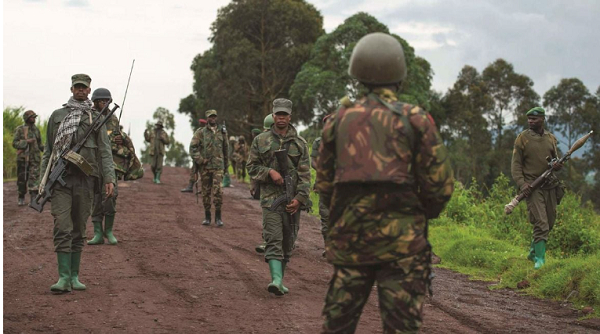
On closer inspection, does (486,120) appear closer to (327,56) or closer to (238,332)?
(327,56)

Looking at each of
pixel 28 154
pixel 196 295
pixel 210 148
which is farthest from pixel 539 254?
pixel 28 154

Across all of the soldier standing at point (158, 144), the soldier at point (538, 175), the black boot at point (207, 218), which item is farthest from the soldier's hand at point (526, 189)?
the soldier standing at point (158, 144)

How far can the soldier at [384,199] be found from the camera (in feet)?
15.6

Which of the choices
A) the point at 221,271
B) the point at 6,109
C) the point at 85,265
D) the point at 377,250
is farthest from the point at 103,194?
the point at 6,109

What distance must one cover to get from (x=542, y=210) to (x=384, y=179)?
802 centimetres

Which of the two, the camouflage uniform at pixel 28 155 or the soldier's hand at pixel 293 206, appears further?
the camouflage uniform at pixel 28 155

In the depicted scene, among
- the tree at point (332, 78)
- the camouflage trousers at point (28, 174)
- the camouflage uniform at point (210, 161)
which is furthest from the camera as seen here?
the tree at point (332, 78)

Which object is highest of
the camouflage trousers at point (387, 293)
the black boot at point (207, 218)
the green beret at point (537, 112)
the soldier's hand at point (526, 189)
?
the green beret at point (537, 112)

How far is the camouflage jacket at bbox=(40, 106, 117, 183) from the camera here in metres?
9.48

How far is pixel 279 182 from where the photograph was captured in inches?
370

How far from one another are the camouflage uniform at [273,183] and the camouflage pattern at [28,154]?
1157 cm

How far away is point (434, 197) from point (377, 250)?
433mm

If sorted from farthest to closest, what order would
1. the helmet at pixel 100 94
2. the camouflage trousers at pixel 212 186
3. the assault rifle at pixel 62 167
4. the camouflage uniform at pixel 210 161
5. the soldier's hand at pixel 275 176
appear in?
the camouflage uniform at pixel 210 161
the camouflage trousers at pixel 212 186
the helmet at pixel 100 94
the soldier's hand at pixel 275 176
the assault rifle at pixel 62 167

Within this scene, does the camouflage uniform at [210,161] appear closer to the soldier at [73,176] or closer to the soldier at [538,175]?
the soldier at [538,175]
